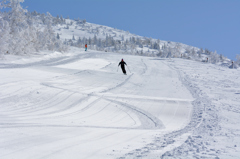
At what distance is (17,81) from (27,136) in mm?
8515

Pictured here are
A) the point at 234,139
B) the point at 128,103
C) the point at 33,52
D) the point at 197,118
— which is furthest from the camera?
the point at 33,52

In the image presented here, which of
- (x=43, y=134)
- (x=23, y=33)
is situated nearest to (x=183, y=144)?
(x=43, y=134)

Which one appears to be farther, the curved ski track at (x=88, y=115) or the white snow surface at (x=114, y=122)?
the curved ski track at (x=88, y=115)

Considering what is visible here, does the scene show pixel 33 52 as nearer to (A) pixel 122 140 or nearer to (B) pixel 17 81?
(B) pixel 17 81

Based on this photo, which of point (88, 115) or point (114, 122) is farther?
point (88, 115)

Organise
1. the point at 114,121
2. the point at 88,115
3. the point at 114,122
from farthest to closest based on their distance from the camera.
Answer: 1. the point at 88,115
2. the point at 114,121
3. the point at 114,122

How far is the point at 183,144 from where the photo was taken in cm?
615

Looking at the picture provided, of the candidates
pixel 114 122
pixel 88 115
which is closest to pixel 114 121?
pixel 114 122

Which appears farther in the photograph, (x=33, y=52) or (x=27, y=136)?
(x=33, y=52)

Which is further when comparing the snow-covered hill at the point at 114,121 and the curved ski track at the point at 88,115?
the curved ski track at the point at 88,115

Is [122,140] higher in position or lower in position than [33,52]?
lower

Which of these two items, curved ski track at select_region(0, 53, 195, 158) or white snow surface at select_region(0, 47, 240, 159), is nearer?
white snow surface at select_region(0, 47, 240, 159)

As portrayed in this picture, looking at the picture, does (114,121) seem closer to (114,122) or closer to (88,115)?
(114,122)

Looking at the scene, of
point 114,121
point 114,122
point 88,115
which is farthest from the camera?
point 88,115
